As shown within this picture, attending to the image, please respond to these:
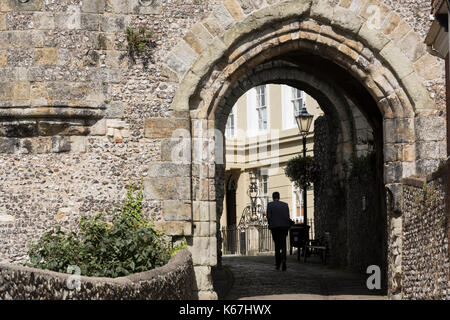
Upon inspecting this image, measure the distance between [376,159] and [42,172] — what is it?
5.13 m

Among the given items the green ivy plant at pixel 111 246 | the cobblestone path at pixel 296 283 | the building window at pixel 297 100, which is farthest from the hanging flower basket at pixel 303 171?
the green ivy plant at pixel 111 246

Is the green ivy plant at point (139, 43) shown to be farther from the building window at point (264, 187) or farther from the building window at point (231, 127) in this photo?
the building window at point (231, 127)

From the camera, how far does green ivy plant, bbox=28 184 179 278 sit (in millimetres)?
9039

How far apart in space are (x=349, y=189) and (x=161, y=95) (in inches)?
240

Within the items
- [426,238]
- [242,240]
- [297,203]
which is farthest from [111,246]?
[297,203]

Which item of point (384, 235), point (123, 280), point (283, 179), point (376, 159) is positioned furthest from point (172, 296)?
point (283, 179)

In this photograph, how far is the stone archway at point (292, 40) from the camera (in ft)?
34.7

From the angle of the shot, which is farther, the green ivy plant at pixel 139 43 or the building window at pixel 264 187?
the building window at pixel 264 187

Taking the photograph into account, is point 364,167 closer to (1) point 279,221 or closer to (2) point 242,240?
(1) point 279,221

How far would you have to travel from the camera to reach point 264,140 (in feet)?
88.2

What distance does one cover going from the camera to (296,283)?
43.2 feet

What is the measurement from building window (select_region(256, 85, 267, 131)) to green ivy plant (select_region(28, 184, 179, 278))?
55.2 feet

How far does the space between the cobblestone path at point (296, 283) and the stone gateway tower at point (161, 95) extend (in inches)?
45.7

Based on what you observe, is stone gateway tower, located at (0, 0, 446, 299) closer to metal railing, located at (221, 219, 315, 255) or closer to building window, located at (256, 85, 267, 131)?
metal railing, located at (221, 219, 315, 255)
